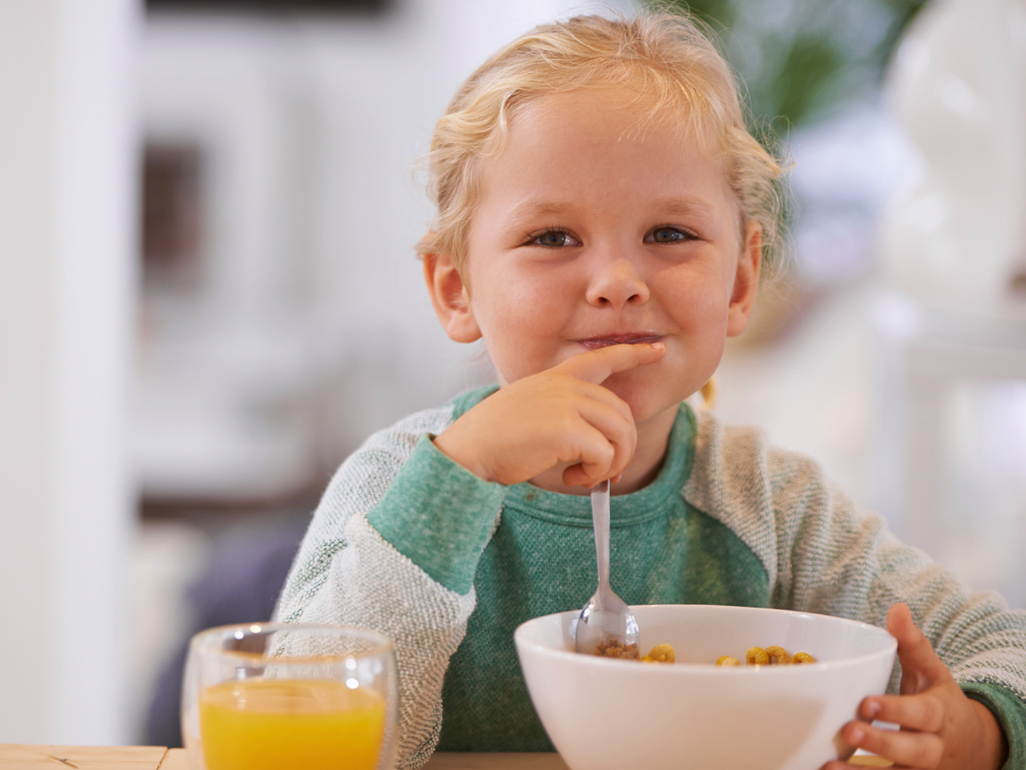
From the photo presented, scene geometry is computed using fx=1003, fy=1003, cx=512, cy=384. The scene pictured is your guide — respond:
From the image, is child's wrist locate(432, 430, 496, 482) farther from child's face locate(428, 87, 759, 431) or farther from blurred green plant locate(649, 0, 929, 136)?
blurred green plant locate(649, 0, 929, 136)

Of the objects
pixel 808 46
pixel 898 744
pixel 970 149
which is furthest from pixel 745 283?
pixel 808 46

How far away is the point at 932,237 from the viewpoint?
1.80 m

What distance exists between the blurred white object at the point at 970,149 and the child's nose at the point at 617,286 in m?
1.14

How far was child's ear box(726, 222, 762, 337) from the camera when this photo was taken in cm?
95

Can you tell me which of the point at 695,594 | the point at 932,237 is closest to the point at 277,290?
the point at 932,237

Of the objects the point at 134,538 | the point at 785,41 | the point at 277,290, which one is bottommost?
the point at 134,538

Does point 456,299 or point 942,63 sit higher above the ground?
point 942,63

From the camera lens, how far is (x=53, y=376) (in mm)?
1965

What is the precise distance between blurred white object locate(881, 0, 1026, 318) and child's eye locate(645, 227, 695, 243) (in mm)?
1068

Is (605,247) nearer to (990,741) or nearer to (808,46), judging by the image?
(990,741)

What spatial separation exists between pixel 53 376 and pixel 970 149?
175cm

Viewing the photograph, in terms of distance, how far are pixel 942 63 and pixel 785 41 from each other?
3.43 ft

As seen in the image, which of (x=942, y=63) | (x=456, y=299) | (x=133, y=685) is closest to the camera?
(x=456, y=299)

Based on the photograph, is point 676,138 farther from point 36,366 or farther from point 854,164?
point 854,164
